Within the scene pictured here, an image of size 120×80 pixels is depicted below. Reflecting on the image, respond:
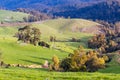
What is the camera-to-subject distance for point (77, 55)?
106625 mm

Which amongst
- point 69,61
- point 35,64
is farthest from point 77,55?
point 35,64

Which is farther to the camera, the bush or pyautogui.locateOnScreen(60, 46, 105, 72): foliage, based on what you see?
pyautogui.locateOnScreen(60, 46, 105, 72): foliage

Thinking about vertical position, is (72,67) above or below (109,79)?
below

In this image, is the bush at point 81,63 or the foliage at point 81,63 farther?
the foliage at point 81,63

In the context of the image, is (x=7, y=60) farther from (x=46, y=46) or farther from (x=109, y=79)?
(x=109, y=79)

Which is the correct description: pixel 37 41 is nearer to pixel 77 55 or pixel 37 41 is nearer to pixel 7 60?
pixel 7 60

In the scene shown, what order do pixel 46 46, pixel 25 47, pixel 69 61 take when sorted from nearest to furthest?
1. pixel 69 61
2. pixel 25 47
3. pixel 46 46

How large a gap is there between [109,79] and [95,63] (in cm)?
6839

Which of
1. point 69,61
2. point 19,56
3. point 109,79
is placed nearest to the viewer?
point 109,79

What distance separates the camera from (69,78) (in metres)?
34.1

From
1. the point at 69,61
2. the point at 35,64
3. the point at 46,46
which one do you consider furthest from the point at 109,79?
the point at 46,46

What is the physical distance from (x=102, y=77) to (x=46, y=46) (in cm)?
15934

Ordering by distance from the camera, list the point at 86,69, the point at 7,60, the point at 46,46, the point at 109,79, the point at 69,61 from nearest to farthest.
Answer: the point at 109,79 → the point at 86,69 → the point at 69,61 → the point at 7,60 → the point at 46,46

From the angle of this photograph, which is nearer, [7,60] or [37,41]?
[7,60]
